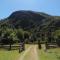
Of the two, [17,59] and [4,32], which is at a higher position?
[4,32]

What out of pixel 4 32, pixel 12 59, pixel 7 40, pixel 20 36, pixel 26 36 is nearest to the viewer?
pixel 12 59

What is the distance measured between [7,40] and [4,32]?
620 inches

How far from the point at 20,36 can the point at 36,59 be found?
89905mm

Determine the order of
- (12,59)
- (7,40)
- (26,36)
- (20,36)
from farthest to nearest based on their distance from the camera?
(26,36), (20,36), (7,40), (12,59)

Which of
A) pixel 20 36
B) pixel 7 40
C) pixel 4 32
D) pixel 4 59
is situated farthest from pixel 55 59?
pixel 20 36

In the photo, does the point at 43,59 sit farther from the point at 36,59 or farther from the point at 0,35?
the point at 0,35

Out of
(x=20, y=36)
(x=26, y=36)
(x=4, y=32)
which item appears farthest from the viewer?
(x=26, y=36)

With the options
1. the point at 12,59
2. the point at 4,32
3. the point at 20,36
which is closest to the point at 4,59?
the point at 12,59

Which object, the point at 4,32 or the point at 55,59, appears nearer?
the point at 55,59

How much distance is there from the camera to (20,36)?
378 ft

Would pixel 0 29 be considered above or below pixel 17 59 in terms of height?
above

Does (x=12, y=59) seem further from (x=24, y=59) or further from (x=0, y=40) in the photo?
(x=0, y=40)

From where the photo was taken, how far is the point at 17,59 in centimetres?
2498

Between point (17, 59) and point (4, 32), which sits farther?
point (4, 32)
